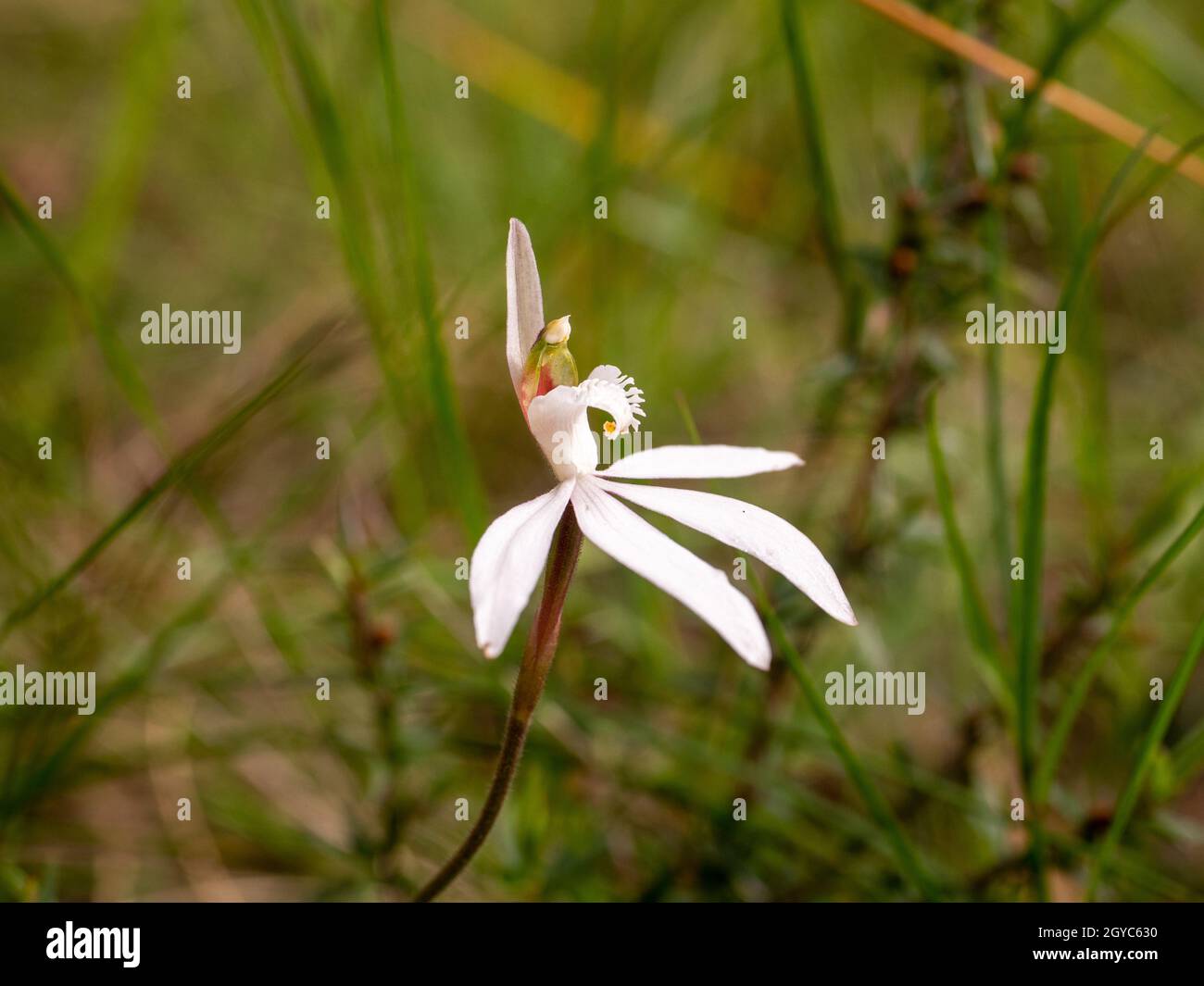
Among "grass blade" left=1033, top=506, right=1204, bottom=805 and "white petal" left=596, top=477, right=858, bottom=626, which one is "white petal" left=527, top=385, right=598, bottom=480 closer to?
"white petal" left=596, top=477, right=858, bottom=626

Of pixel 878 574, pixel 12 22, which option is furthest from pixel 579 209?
pixel 12 22

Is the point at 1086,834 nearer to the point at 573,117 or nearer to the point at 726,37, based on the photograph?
the point at 573,117

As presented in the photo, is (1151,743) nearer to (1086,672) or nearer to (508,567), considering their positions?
(1086,672)

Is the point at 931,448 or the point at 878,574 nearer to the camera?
the point at 931,448

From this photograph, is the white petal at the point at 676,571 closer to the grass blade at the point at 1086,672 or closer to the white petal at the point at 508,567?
the white petal at the point at 508,567

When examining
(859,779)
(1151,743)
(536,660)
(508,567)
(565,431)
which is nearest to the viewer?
(508,567)

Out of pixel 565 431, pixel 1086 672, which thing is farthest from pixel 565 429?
pixel 1086 672

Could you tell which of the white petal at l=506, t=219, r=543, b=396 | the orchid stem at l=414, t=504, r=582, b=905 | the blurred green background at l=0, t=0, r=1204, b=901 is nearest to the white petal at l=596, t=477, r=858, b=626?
the orchid stem at l=414, t=504, r=582, b=905
